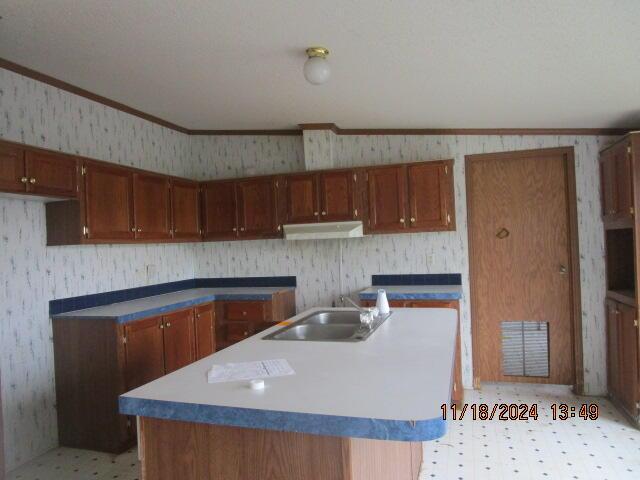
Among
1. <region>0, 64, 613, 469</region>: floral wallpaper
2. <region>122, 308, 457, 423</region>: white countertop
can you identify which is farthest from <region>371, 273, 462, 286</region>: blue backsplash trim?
<region>122, 308, 457, 423</region>: white countertop

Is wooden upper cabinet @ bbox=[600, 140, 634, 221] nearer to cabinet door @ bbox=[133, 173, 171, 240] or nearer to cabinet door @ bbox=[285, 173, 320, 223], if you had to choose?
cabinet door @ bbox=[285, 173, 320, 223]

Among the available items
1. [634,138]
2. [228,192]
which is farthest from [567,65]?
[228,192]

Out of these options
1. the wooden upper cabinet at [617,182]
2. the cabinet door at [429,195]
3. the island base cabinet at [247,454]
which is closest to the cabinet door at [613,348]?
the wooden upper cabinet at [617,182]

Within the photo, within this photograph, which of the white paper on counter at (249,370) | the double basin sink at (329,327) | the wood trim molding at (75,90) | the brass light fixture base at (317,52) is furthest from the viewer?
the wood trim molding at (75,90)

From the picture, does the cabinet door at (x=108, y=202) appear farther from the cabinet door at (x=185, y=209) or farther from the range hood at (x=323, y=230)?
the range hood at (x=323, y=230)

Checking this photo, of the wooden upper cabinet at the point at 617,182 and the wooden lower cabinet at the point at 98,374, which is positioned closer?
the wooden lower cabinet at the point at 98,374

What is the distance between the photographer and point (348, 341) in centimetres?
195

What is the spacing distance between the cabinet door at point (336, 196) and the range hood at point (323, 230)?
91mm

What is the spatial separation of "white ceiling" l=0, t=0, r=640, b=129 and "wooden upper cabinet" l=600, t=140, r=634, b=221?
0.29 metres

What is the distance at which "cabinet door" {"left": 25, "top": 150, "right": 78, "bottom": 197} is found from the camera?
2.58 m

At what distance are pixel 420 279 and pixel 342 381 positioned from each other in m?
2.70

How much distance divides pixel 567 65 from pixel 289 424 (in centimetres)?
236

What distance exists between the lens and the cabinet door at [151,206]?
349 centimetres

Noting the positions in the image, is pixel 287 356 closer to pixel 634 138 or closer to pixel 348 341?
pixel 348 341
